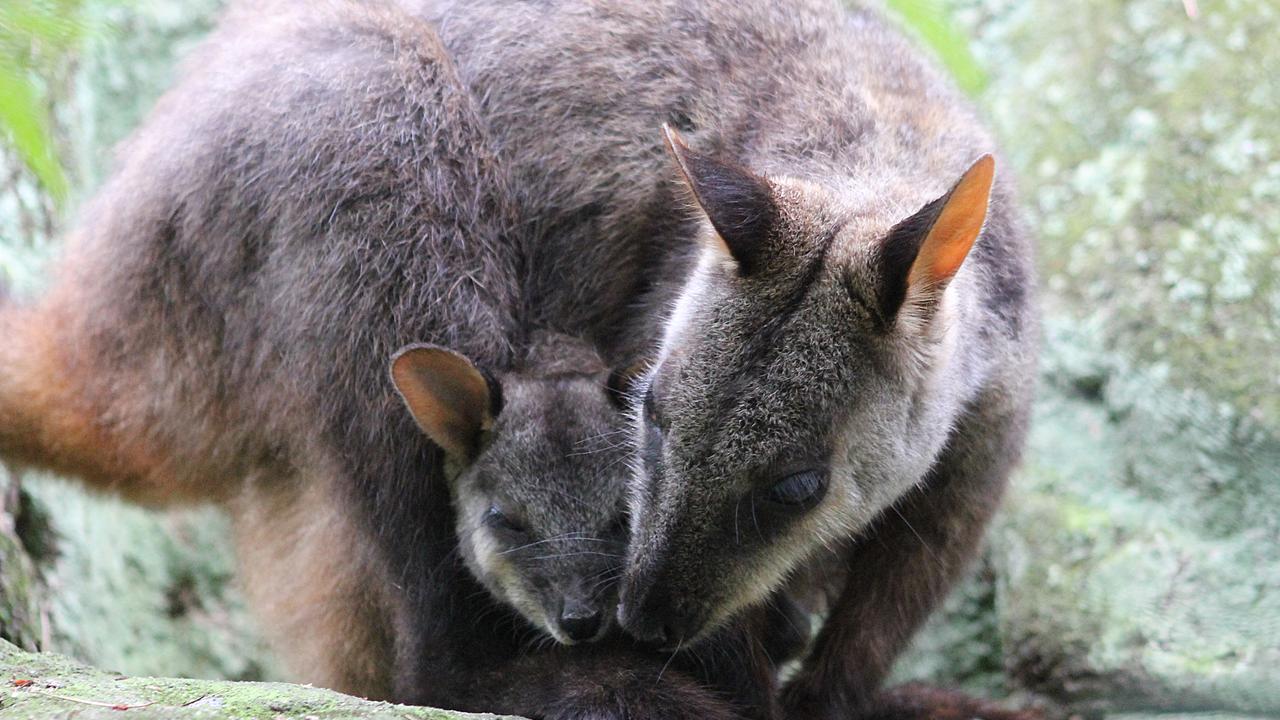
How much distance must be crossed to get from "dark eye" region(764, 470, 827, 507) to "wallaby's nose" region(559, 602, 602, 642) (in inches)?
32.1

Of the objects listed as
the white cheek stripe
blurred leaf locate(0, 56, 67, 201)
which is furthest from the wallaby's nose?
blurred leaf locate(0, 56, 67, 201)

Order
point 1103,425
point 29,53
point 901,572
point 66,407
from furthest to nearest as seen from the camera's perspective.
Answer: point 1103,425, point 66,407, point 901,572, point 29,53

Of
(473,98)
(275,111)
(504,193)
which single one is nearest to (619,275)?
(504,193)

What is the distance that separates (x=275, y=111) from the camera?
518 centimetres

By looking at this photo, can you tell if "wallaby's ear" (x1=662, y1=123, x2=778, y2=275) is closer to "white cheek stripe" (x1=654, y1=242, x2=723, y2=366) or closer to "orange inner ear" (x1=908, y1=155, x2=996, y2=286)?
"white cheek stripe" (x1=654, y1=242, x2=723, y2=366)

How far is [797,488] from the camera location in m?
4.34

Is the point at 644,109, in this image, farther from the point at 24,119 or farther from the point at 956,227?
the point at 24,119

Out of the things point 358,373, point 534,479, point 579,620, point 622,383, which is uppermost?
point 358,373

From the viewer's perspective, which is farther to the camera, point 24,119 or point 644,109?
point 644,109

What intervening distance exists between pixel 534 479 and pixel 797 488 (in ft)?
3.68

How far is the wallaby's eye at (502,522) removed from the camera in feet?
16.2

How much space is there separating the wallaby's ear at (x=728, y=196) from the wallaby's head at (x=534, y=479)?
1.03 m

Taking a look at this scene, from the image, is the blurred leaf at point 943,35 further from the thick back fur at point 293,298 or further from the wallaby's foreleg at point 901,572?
the thick back fur at point 293,298

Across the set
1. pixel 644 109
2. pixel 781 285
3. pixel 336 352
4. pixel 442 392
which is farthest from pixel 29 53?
pixel 781 285
